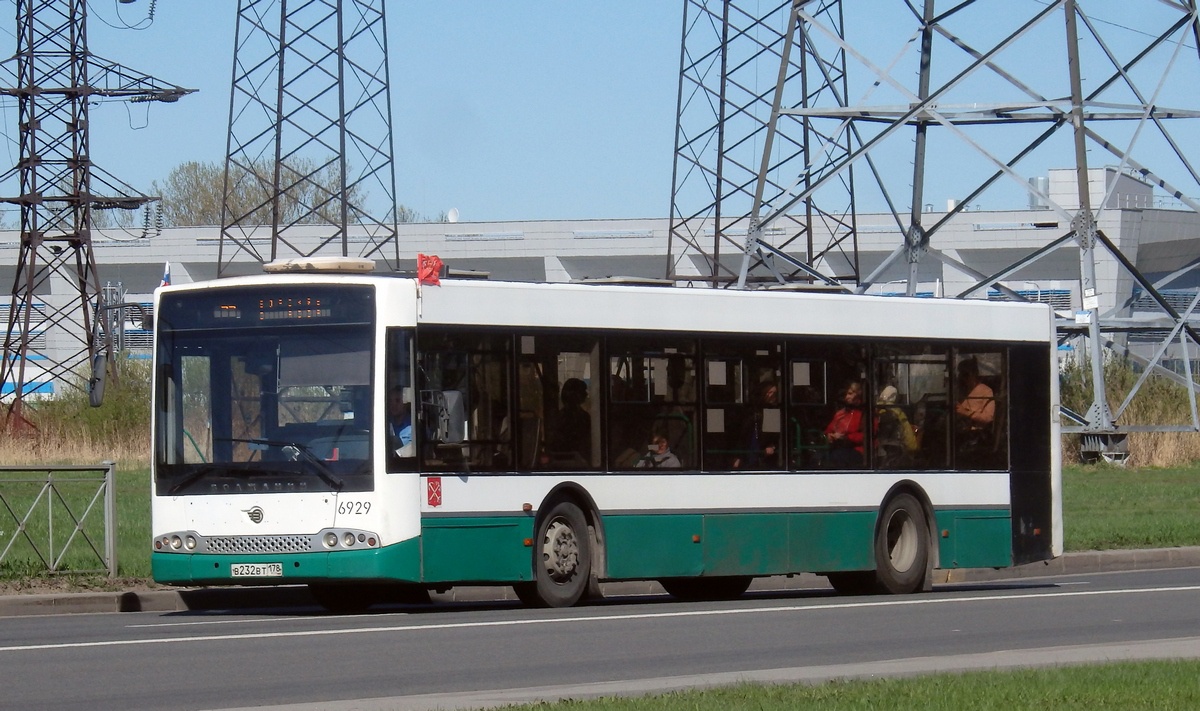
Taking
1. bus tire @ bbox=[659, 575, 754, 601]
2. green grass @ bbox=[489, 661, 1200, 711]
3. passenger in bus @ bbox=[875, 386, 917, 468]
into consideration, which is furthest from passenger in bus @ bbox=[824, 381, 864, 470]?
green grass @ bbox=[489, 661, 1200, 711]

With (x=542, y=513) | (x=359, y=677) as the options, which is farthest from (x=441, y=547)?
(x=359, y=677)

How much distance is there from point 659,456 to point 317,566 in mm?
3477

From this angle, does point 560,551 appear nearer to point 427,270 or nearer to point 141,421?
point 427,270

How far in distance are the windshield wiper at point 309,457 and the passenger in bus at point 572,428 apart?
202 centimetres

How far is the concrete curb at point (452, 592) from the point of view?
57.6 ft

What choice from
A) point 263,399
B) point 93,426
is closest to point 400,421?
point 263,399

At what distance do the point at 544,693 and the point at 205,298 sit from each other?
712cm

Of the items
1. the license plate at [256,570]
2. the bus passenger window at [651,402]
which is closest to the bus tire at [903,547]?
the bus passenger window at [651,402]

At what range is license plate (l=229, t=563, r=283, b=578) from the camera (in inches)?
603

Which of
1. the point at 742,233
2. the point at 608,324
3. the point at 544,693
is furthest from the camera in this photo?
the point at 742,233

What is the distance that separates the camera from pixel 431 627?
14.2 meters

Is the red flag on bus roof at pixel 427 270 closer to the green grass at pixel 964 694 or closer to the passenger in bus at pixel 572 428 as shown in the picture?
the passenger in bus at pixel 572 428

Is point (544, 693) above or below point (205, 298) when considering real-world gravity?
below

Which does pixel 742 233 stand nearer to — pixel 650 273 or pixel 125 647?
pixel 650 273
